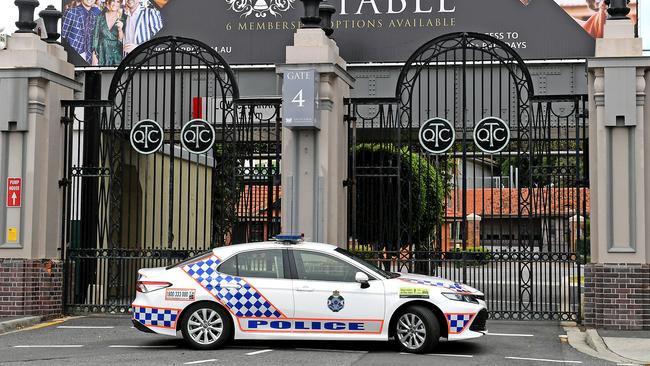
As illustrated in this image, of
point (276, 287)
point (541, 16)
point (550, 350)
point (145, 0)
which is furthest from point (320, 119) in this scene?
point (145, 0)

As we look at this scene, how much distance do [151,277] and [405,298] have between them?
10.3 feet

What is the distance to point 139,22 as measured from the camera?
85.1 feet

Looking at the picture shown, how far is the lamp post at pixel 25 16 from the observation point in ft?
48.7

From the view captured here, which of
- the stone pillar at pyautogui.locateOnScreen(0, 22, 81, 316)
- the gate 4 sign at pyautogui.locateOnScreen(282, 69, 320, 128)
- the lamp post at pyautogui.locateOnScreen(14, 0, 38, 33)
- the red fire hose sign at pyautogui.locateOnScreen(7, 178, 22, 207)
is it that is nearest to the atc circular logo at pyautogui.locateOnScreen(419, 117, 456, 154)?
the gate 4 sign at pyautogui.locateOnScreen(282, 69, 320, 128)

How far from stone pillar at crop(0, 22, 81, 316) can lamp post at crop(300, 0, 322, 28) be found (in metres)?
4.35

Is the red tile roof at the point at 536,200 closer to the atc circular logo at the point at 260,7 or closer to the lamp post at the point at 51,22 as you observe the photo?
the atc circular logo at the point at 260,7

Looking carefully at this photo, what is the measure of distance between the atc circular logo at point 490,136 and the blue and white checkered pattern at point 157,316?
5.74 metres

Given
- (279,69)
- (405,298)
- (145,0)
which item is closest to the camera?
(405,298)

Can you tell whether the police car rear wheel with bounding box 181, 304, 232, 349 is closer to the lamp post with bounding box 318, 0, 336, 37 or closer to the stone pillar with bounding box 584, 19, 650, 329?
the stone pillar with bounding box 584, 19, 650, 329

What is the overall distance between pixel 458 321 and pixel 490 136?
435 cm

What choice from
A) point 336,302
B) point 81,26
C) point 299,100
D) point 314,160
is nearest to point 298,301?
point 336,302

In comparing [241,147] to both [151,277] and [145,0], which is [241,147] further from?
[145,0]

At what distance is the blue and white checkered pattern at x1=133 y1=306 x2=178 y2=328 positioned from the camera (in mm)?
10922

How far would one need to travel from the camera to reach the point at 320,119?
14.1m
